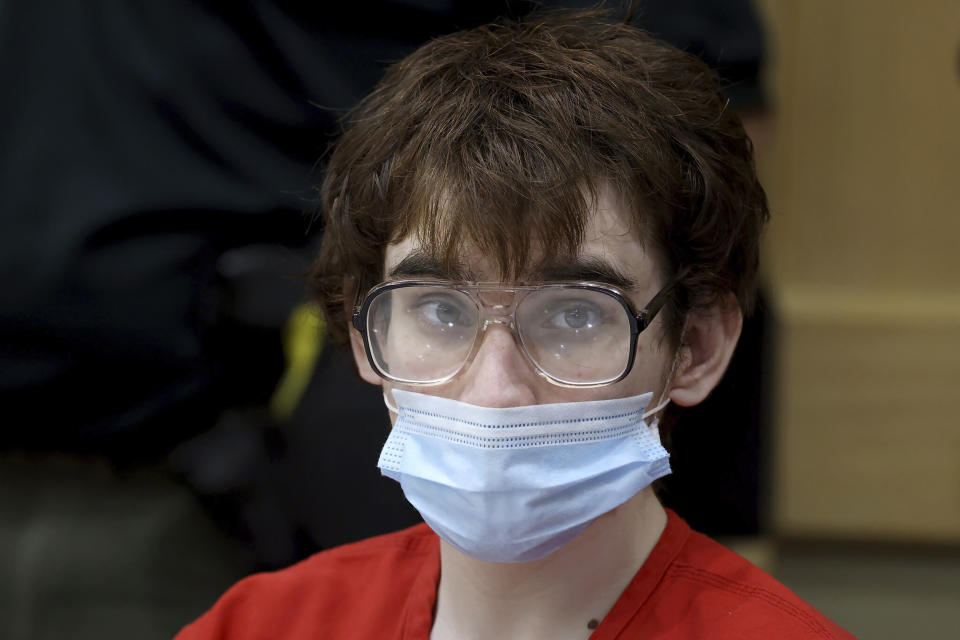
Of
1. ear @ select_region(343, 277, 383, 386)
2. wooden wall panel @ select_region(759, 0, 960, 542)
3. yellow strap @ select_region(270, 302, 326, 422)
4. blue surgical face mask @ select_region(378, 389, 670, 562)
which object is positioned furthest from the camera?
wooden wall panel @ select_region(759, 0, 960, 542)

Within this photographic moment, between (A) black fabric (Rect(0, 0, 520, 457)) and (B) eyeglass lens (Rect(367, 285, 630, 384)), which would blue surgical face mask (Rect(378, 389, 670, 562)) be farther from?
(A) black fabric (Rect(0, 0, 520, 457))

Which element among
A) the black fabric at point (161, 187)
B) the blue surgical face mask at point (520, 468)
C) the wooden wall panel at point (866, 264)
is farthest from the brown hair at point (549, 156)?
the wooden wall panel at point (866, 264)

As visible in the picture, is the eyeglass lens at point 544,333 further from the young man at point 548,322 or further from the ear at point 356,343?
the ear at point 356,343

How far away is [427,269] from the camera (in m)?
1.14

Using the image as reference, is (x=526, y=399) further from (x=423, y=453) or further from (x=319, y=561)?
→ (x=319, y=561)

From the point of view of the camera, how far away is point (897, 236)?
2.12m

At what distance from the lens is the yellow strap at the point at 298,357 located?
1.80 meters

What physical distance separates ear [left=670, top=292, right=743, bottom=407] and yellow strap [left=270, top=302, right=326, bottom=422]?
736mm

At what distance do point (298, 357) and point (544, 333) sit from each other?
809mm

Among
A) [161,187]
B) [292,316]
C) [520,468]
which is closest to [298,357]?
[292,316]

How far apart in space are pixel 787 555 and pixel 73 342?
4.94 feet

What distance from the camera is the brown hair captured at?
1.10m

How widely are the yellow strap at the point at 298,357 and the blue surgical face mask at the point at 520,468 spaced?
676mm

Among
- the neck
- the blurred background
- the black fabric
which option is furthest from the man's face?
the black fabric
